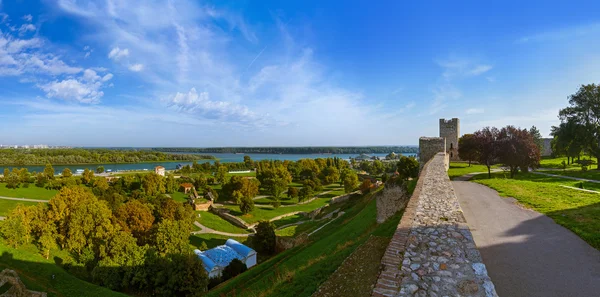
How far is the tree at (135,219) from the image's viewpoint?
925 inches

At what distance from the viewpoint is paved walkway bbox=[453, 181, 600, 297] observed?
453 centimetres

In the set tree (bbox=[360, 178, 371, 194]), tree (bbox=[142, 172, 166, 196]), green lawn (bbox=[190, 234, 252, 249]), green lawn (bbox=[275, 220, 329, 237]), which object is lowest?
green lawn (bbox=[190, 234, 252, 249])

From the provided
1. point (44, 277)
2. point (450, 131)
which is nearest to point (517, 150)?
point (450, 131)

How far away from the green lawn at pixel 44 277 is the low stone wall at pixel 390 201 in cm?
1404

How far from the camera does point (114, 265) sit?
16.5m

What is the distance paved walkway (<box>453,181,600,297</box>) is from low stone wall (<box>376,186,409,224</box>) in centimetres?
342

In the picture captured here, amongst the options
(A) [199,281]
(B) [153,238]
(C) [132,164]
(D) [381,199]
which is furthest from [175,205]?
(C) [132,164]

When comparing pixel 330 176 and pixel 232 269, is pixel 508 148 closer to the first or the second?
pixel 232 269

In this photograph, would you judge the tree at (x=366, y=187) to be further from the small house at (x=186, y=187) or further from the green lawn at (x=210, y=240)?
the small house at (x=186, y=187)

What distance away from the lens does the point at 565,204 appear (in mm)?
9547

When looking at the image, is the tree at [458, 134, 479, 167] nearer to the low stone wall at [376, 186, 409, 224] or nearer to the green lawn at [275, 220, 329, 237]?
the low stone wall at [376, 186, 409, 224]

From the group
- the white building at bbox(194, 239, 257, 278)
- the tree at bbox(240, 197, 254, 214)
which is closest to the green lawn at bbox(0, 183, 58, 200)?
the tree at bbox(240, 197, 254, 214)

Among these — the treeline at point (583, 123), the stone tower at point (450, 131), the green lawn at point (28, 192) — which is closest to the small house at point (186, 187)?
the green lawn at point (28, 192)

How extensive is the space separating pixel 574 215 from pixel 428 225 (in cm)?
656
